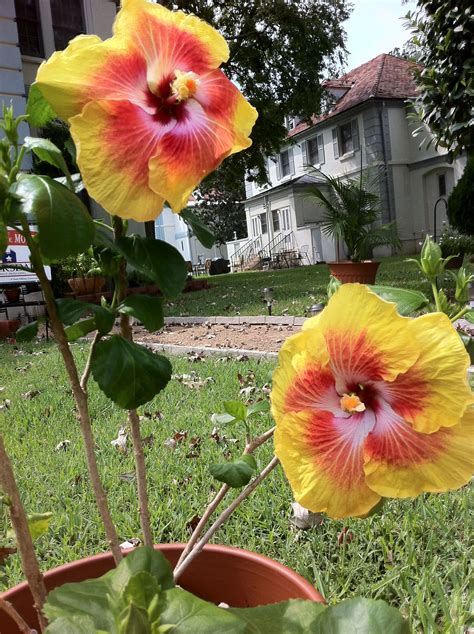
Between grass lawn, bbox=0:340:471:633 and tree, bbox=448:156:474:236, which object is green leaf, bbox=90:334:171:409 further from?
tree, bbox=448:156:474:236

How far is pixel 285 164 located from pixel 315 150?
305 centimetres

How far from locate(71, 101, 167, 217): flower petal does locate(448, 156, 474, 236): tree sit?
12346 millimetres

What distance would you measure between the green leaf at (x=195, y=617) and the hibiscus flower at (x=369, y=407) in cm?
12

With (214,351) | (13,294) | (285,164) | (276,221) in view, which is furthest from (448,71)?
(285,164)

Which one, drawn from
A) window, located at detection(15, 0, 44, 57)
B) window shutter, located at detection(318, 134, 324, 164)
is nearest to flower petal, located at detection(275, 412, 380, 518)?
window, located at detection(15, 0, 44, 57)

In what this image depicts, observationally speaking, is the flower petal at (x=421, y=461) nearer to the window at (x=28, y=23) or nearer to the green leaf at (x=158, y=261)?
the green leaf at (x=158, y=261)

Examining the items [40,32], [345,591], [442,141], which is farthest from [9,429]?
[40,32]

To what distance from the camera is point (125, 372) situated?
2.18 feet

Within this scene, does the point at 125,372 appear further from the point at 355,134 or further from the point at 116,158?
the point at 355,134

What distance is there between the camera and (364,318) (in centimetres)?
51

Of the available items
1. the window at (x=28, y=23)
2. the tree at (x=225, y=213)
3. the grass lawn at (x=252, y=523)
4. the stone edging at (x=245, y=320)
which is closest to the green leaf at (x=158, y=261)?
the grass lawn at (x=252, y=523)

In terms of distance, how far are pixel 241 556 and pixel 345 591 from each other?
0.57 meters

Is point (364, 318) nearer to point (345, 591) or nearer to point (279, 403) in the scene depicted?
point (279, 403)

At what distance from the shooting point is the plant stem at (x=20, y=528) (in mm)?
635
